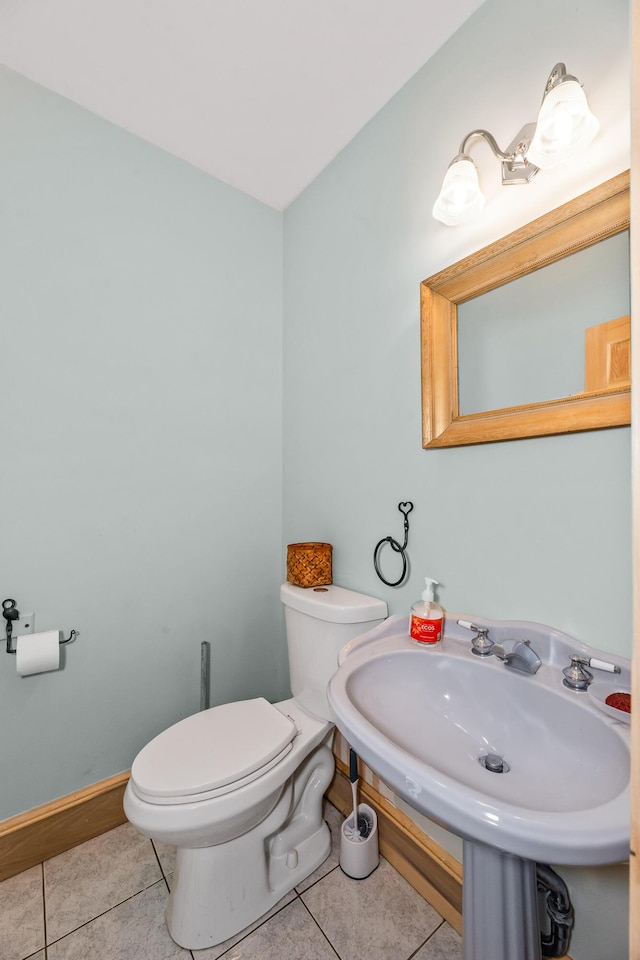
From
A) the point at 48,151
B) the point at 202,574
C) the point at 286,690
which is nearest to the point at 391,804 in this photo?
the point at 286,690

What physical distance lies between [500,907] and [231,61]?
7.17ft

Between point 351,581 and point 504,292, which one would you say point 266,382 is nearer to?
point 351,581

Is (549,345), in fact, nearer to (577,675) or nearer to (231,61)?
(577,675)

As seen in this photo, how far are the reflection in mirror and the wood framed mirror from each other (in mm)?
17

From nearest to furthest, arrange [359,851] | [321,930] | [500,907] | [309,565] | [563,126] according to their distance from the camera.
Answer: [500,907] < [563,126] < [321,930] < [359,851] < [309,565]

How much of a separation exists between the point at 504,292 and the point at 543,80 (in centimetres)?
46

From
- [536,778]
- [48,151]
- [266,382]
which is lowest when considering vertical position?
[536,778]

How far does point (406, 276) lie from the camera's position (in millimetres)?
1258

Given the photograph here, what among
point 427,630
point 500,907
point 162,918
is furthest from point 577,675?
point 162,918

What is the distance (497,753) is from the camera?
0.83 meters

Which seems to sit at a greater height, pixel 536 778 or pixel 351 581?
pixel 351 581

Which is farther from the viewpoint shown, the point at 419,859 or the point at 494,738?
the point at 419,859

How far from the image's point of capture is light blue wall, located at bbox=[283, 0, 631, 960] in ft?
2.75

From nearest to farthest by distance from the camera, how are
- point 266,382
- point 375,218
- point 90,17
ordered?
point 90,17
point 375,218
point 266,382
